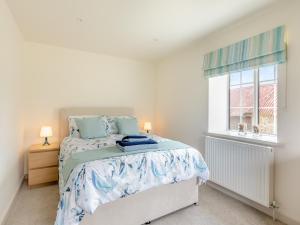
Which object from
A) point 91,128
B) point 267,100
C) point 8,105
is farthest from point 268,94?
point 8,105

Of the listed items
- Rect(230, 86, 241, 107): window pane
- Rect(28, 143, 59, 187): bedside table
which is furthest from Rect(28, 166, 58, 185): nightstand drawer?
Rect(230, 86, 241, 107): window pane

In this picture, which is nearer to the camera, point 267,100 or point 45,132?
point 267,100

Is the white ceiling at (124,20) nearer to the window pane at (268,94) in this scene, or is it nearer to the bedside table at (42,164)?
the window pane at (268,94)

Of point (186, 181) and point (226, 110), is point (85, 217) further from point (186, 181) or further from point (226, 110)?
point (226, 110)

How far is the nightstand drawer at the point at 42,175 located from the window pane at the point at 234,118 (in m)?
2.91

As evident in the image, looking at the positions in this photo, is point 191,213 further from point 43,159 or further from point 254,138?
point 43,159

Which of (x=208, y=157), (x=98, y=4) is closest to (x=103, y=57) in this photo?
(x=98, y=4)

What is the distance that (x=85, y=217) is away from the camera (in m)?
1.62

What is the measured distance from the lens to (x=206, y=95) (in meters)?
3.01

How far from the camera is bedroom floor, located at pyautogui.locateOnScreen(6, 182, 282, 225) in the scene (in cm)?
195

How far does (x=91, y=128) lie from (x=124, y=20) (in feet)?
5.65

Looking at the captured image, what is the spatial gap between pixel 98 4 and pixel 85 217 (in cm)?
221

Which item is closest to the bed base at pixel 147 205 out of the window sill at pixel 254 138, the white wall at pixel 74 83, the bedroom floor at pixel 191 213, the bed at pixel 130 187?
the bed at pixel 130 187

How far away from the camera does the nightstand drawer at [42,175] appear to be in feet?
8.95
